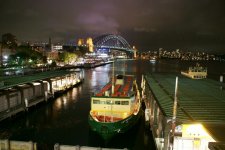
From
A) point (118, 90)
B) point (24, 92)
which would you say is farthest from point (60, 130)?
point (24, 92)

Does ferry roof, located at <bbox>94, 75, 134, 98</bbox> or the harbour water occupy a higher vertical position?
ferry roof, located at <bbox>94, 75, 134, 98</bbox>

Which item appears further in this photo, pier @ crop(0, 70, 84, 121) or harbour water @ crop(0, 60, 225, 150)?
pier @ crop(0, 70, 84, 121)

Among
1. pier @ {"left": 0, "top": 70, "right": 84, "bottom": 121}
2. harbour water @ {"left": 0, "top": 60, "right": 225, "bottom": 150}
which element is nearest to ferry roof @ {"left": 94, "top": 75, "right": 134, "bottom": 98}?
harbour water @ {"left": 0, "top": 60, "right": 225, "bottom": 150}

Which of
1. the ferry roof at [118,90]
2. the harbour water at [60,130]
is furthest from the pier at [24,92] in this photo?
the ferry roof at [118,90]

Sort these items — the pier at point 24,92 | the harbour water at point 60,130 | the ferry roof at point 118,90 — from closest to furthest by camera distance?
the harbour water at point 60,130
the ferry roof at point 118,90
the pier at point 24,92

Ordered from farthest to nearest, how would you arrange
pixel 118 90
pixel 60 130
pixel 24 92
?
1. pixel 24 92
2. pixel 118 90
3. pixel 60 130

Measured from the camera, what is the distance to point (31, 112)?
35.0 m

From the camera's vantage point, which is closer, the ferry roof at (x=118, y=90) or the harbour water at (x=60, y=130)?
the harbour water at (x=60, y=130)

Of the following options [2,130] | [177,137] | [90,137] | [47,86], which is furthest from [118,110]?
[47,86]

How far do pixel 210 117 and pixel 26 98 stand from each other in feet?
91.8

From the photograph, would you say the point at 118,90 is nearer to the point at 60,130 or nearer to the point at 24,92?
the point at 60,130

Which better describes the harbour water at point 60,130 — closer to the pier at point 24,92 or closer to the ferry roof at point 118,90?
the pier at point 24,92

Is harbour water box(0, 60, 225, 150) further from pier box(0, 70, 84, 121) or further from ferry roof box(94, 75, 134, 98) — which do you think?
ferry roof box(94, 75, 134, 98)

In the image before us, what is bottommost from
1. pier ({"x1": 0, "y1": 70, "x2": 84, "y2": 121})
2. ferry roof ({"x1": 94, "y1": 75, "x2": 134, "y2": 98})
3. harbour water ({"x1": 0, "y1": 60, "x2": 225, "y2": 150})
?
harbour water ({"x1": 0, "y1": 60, "x2": 225, "y2": 150})
